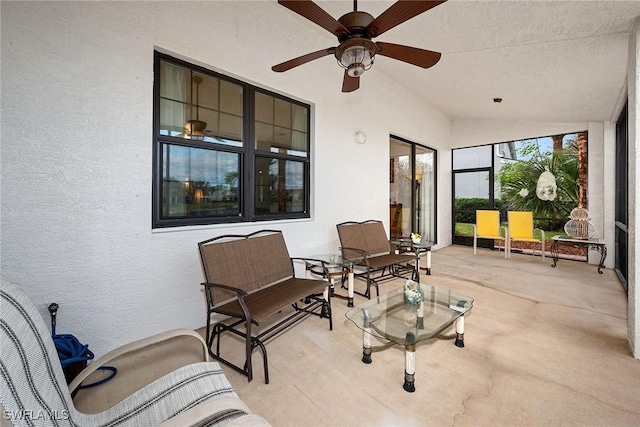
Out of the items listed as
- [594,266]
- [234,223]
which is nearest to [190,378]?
[234,223]

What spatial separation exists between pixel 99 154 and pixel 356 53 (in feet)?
6.46

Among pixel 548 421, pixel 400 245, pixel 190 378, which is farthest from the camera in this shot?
pixel 400 245

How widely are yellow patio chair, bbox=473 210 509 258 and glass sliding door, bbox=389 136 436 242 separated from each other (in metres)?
0.88

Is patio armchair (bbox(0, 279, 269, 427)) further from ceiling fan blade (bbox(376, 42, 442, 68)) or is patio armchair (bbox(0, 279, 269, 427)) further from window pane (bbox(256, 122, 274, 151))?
window pane (bbox(256, 122, 274, 151))

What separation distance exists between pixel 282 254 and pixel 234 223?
1.96ft

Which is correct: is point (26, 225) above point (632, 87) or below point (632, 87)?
below

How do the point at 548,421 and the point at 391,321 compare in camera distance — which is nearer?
the point at 548,421

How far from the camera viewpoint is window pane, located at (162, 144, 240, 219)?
8.16 ft

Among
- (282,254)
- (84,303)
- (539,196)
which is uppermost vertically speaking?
(539,196)

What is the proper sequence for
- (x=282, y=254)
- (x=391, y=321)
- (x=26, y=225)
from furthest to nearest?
(x=282, y=254), (x=391, y=321), (x=26, y=225)

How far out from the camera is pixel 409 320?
2.09m

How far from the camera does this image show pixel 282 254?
2865mm

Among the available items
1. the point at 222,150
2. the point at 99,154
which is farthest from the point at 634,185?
the point at 99,154

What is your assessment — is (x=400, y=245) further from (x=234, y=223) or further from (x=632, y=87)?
(x=632, y=87)
